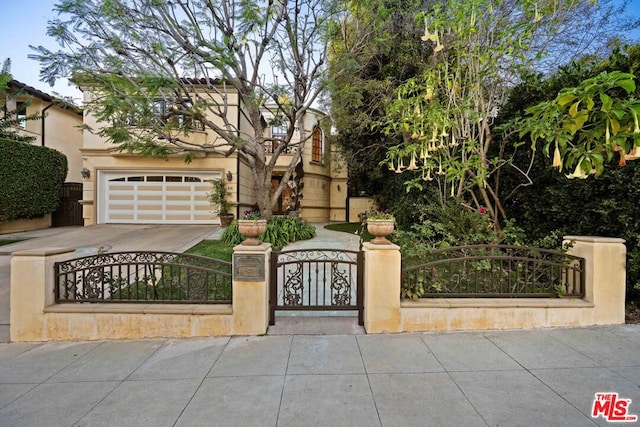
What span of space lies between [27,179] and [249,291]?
39.4 feet

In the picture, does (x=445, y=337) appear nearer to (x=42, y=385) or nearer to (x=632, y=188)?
(x=632, y=188)

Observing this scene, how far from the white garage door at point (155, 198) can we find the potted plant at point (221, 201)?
50 centimetres

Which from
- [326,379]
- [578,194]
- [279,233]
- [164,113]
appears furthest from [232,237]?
[578,194]

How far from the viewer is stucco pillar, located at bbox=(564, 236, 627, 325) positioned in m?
3.72

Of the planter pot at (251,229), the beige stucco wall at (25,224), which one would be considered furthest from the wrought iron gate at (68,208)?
the planter pot at (251,229)

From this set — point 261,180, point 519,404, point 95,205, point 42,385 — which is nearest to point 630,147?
point 519,404

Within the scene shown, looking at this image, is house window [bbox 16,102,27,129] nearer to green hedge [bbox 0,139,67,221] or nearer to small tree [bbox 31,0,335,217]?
green hedge [bbox 0,139,67,221]

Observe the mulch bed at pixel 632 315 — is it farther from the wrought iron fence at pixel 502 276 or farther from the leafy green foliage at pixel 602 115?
the leafy green foliage at pixel 602 115

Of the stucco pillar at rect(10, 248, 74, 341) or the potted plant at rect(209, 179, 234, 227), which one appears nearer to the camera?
the stucco pillar at rect(10, 248, 74, 341)

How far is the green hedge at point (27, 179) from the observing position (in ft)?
31.8

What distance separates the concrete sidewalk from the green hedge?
9.73 metres

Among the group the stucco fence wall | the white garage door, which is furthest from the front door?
the stucco fence wall

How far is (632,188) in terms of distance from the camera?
3840 mm

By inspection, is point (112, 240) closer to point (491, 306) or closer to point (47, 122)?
point (47, 122)
